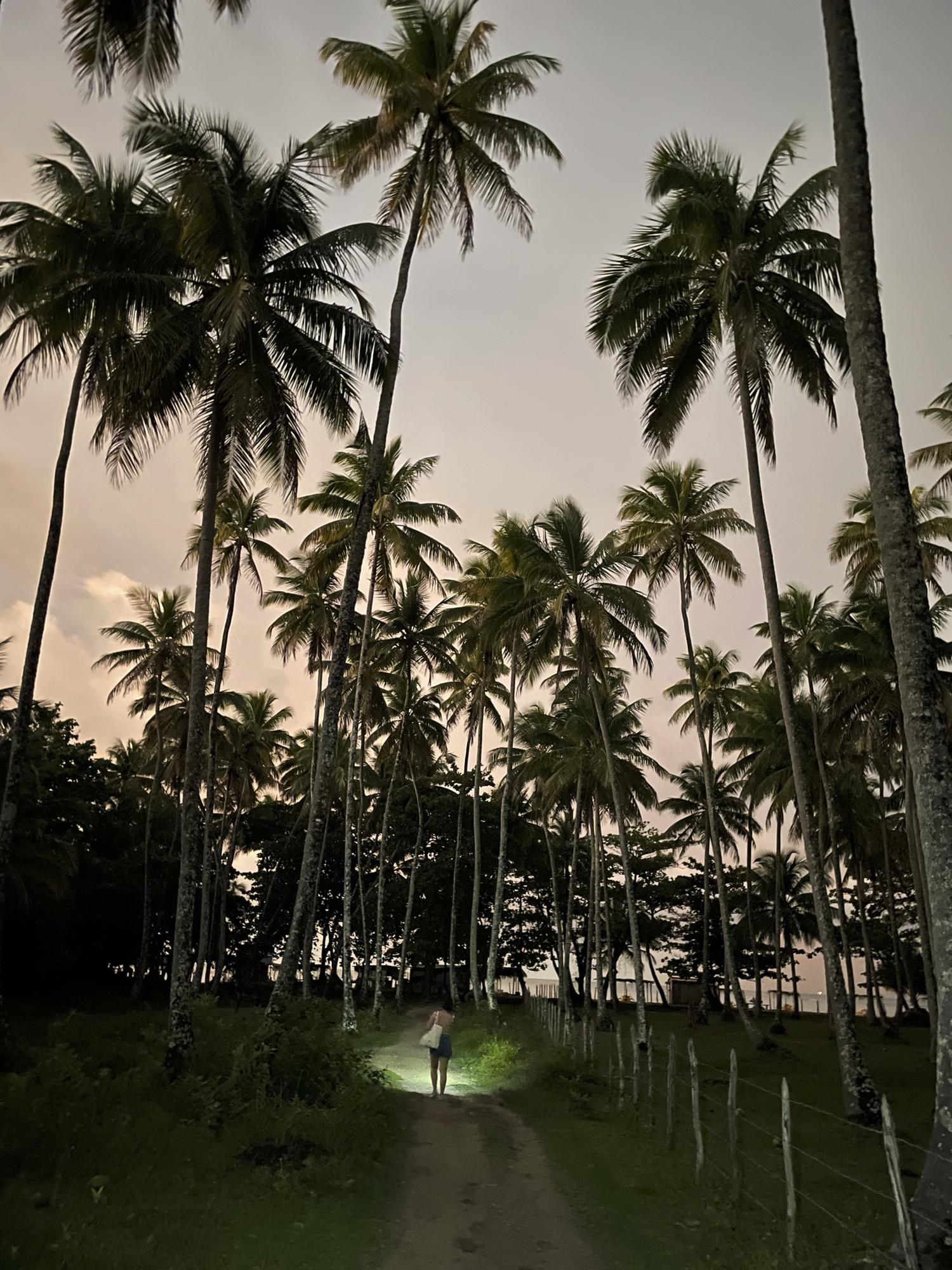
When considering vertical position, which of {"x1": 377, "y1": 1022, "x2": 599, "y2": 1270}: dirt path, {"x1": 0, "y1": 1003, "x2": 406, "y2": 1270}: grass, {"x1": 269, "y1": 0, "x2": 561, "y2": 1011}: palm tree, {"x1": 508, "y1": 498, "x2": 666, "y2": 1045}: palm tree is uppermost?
{"x1": 269, "y1": 0, "x2": 561, "y2": 1011}: palm tree

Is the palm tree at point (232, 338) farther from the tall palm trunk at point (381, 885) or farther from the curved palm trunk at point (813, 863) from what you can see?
the tall palm trunk at point (381, 885)

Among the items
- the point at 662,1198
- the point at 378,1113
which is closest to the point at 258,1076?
the point at 378,1113

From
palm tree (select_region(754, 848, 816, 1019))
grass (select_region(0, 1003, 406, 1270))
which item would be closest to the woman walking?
grass (select_region(0, 1003, 406, 1270))

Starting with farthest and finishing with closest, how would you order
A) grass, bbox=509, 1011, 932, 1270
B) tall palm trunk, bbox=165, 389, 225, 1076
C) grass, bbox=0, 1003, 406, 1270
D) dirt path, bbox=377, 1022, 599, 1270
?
tall palm trunk, bbox=165, 389, 225, 1076
grass, bbox=509, 1011, 932, 1270
dirt path, bbox=377, 1022, 599, 1270
grass, bbox=0, 1003, 406, 1270

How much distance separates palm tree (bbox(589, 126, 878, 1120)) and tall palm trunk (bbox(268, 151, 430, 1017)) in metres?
3.49

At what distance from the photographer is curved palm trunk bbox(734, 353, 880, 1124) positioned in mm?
12492

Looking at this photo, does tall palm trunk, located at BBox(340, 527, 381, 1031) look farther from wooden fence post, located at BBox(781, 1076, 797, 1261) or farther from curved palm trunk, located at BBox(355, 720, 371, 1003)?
wooden fence post, located at BBox(781, 1076, 797, 1261)

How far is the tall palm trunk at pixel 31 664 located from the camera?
13.1 meters

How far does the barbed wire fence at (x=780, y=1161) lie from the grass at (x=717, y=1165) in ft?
0.09

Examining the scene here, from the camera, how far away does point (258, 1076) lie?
32.5 ft

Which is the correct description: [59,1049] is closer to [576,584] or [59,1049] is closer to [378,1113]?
[378,1113]

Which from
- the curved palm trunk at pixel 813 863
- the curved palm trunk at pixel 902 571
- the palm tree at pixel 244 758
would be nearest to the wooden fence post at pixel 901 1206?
the curved palm trunk at pixel 902 571

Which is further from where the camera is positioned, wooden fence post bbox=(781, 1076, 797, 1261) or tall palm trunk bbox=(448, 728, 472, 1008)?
tall palm trunk bbox=(448, 728, 472, 1008)

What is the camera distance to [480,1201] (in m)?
7.99
